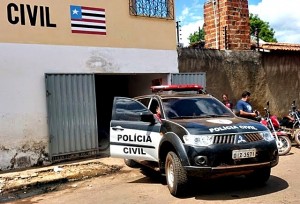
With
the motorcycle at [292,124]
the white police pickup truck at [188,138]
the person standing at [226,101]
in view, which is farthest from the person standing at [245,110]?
the white police pickup truck at [188,138]

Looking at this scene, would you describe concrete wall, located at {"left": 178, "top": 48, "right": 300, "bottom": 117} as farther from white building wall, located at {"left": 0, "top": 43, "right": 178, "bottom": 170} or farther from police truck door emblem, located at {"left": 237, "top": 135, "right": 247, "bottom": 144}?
police truck door emblem, located at {"left": 237, "top": 135, "right": 247, "bottom": 144}

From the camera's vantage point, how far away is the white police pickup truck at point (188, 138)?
214 inches

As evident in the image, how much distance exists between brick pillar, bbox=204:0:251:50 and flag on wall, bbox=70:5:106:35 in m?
5.04

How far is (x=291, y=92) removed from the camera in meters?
13.9

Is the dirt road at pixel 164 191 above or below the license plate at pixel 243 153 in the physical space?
below

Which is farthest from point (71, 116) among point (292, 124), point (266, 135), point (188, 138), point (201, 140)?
point (292, 124)

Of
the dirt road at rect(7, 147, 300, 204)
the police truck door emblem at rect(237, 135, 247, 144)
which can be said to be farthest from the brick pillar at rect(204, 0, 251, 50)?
the police truck door emblem at rect(237, 135, 247, 144)

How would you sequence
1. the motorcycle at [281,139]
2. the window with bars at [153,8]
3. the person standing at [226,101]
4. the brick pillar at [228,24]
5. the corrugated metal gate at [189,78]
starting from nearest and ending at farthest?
the motorcycle at [281,139], the window with bars at [153,8], the corrugated metal gate at [189,78], the person standing at [226,101], the brick pillar at [228,24]

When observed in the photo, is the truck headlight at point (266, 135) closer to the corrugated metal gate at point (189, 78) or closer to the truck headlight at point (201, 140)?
the truck headlight at point (201, 140)

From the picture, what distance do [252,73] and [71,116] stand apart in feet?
22.0

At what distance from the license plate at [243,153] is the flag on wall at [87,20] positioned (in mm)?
5698

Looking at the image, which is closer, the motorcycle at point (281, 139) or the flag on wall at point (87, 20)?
the motorcycle at point (281, 139)

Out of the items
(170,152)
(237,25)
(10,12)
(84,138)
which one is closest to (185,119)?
(170,152)

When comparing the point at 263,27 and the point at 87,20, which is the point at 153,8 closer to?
the point at 87,20
